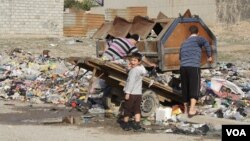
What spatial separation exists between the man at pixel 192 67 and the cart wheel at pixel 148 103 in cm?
61

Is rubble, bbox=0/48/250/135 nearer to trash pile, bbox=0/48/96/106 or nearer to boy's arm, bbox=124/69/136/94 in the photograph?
trash pile, bbox=0/48/96/106

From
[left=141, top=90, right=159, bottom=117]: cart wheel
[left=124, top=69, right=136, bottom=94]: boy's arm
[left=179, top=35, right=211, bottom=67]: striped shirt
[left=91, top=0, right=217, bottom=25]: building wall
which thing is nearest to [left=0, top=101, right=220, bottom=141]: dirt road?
[left=124, top=69, right=136, bottom=94]: boy's arm

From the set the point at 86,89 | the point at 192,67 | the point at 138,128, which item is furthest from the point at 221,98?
the point at 86,89

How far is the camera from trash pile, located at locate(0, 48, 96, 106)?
43.2 feet

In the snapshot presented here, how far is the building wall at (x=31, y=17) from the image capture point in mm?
29094

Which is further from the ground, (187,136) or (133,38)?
(133,38)

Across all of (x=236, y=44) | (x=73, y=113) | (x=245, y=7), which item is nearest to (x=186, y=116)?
(x=73, y=113)

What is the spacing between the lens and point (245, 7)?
105ft

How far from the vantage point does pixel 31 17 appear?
1176 inches

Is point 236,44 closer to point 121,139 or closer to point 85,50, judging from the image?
point 85,50

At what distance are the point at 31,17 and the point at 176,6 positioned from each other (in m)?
10.2

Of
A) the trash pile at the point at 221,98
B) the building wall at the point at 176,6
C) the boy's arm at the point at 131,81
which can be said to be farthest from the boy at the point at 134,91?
the building wall at the point at 176,6

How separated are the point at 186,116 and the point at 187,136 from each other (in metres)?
1.50

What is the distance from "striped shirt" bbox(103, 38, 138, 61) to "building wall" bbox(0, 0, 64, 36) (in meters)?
19.5
